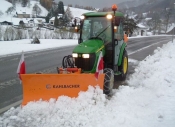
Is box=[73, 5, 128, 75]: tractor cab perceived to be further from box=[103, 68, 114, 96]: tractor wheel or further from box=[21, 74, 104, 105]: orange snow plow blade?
box=[21, 74, 104, 105]: orange snow plow blade

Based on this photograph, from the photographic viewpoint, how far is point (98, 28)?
270 inches

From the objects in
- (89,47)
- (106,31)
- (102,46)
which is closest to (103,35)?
(106,31)

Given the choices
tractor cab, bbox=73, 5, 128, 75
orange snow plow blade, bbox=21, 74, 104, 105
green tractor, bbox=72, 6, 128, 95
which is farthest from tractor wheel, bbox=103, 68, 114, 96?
orange snow plow blade, bbox=21, 74, 104, 105

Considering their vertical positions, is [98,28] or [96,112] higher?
[98,28]

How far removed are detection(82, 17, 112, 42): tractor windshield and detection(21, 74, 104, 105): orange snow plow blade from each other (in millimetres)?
2231

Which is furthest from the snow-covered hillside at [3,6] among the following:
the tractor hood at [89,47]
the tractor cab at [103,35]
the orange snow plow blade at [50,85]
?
the orange snow plow blade at [50,85]

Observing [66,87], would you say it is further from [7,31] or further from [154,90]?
[7,31]

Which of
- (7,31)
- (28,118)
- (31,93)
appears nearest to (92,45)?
(31,93)

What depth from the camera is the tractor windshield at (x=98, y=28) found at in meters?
6.79

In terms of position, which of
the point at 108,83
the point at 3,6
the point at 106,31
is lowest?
the point at 108,83

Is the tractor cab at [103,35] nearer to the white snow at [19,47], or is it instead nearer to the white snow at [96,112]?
the white snow at [96,112]

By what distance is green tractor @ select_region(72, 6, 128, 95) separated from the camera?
233 inches

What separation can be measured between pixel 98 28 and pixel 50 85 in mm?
2694

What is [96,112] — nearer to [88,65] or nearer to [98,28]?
[88,65]
